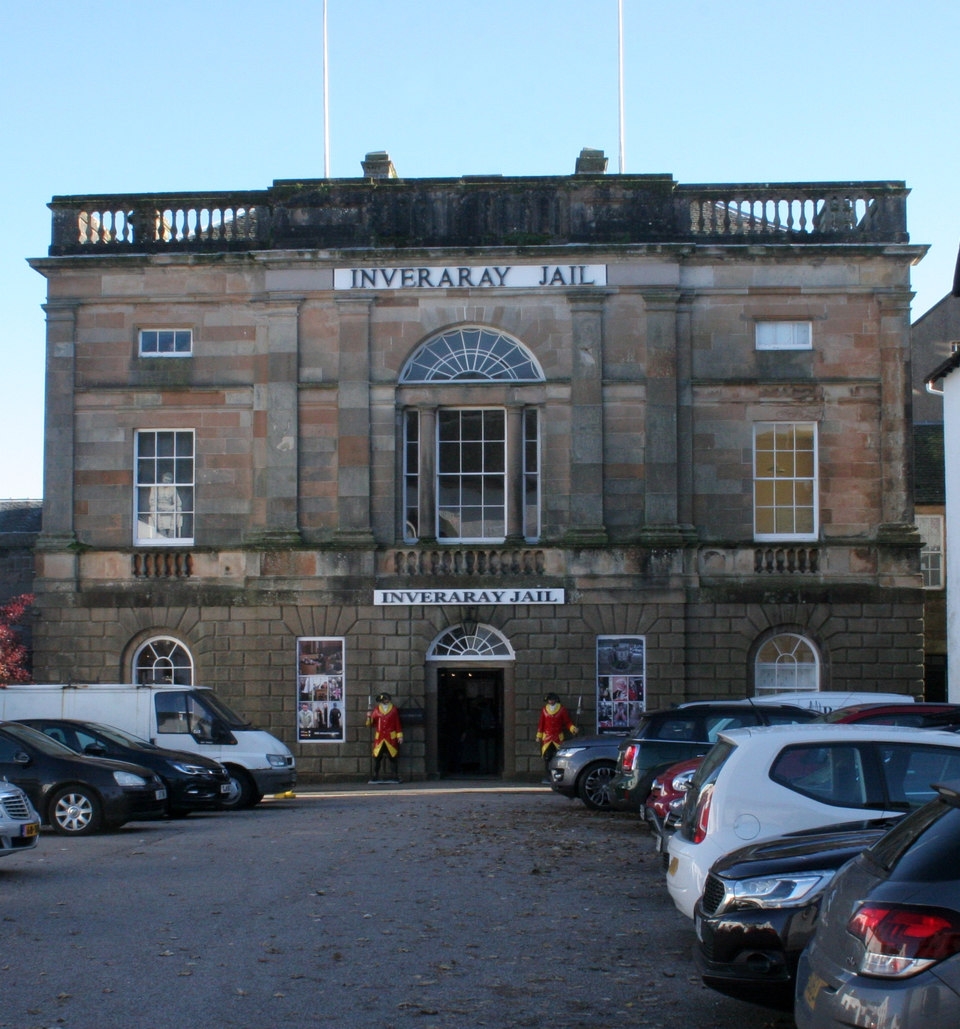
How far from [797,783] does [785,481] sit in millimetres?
21597

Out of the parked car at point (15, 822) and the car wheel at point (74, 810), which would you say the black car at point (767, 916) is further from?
the car wheel at point (74, 810)

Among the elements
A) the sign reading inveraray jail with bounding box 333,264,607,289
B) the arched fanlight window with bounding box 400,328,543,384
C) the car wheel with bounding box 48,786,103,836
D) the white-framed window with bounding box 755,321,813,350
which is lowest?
the car wheel with bounding box 48,786,103,836

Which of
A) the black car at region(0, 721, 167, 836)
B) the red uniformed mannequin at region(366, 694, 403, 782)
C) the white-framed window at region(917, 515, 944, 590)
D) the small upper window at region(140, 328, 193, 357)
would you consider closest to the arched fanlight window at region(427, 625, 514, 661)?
the red uniformed mannequin at region(366, 694, 403, 782)

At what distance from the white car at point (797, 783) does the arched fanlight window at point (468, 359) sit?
21.4 m

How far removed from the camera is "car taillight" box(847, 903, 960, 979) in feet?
18.8

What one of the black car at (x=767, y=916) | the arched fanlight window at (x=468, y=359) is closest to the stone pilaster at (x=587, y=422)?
the arched fanlight window at (x=468, y=359)

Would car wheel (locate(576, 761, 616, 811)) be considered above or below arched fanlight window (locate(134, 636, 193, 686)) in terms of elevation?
below

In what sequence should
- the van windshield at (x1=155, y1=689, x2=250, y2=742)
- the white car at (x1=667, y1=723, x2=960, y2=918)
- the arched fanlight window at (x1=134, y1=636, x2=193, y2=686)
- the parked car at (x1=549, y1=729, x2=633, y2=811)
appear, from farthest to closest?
1. the arched fanlight window at (x1=134, y1=636, x2=193, y2=686)
2. the van windshield at (x1=155, y1=689, x2=250, y2=742)
3. the parked car at (x1=549, y1=729, x2=633, y2=811)
4. the white car at (x1=667, y1=723, x2=960, y2=918)

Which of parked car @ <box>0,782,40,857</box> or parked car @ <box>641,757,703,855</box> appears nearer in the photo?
parked car @ <box>641,757,703,855</box>

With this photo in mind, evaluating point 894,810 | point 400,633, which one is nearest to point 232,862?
point 894,810

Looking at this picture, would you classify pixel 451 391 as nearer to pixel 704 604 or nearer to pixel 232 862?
pixel 704 604

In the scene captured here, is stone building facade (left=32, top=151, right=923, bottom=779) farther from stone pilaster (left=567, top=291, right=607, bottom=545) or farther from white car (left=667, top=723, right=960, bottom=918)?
white car (left=667, top=723, right=960, bottom=918)

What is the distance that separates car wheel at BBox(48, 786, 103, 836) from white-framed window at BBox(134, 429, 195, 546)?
12.7 metres

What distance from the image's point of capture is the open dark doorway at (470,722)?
31484mm
